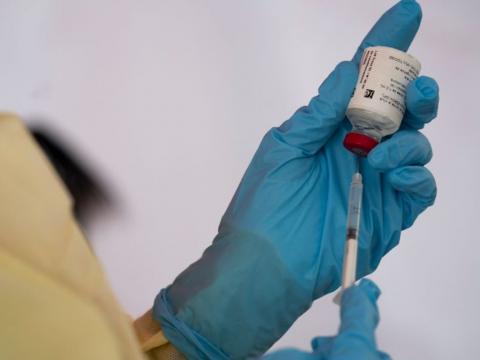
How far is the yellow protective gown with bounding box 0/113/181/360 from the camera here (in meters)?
0.38

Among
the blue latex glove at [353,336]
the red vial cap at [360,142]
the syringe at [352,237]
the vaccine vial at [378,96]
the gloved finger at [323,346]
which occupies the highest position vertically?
the vaccine vial at [378,96]

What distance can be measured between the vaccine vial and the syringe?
0.05 metres

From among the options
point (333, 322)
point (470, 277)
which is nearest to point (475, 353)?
point (470, 277)

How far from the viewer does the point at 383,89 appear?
69 centimetres

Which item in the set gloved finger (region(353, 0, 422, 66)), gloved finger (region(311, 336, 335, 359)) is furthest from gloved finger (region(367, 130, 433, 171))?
gloved finger (region(311, 336, 335, 359))

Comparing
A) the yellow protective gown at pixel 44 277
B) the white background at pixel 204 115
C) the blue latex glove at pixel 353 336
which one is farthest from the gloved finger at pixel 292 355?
the white background at pixel 204 115

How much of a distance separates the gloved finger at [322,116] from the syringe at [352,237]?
0.25 feet

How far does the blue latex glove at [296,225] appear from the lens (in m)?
0.77

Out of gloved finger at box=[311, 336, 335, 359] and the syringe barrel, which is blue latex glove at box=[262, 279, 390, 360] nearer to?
gloved finger at box=[311, 336, 335, 359]

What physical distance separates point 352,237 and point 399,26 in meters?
0.31

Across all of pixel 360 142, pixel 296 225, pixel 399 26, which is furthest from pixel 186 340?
pixel 399 26

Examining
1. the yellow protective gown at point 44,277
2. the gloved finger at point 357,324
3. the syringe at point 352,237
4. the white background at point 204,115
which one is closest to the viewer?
the yellow protective gown at point 44,277

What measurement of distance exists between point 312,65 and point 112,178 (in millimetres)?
492

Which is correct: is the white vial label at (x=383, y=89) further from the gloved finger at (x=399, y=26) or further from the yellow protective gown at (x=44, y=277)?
the yellow protective gown at (x=44, y=277)
